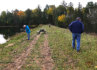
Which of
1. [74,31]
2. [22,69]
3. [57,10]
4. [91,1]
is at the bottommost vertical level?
[22,69]

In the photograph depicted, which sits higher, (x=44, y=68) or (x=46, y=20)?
(x=46, y=20)

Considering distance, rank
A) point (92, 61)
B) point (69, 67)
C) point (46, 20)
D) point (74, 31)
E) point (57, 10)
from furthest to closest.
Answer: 1. point (46, 20)
2. point (57, 10)
3. point (74, 31)
4. point (92, 61)
5. point (69, 67)

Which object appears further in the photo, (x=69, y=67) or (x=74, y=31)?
(x=74, y=31)

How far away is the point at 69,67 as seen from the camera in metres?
5.30

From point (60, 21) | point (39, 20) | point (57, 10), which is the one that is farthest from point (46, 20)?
point (60, 21)

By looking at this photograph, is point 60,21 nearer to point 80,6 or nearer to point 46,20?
point 80,6

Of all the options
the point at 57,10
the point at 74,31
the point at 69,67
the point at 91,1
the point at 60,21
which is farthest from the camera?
the point at 91,1

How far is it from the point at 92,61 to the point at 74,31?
266cm

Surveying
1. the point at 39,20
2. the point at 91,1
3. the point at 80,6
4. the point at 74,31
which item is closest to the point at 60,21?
the point at 80,6

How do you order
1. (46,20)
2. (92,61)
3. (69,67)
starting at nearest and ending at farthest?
(69,67), (92,61), (46,20)

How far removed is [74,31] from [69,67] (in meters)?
3.18

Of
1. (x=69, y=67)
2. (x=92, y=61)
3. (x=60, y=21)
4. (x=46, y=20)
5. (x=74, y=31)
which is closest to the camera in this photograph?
(x=69, y=67)

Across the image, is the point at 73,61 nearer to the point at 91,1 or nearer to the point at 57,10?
the point at 57,10

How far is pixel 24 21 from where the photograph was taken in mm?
91125
